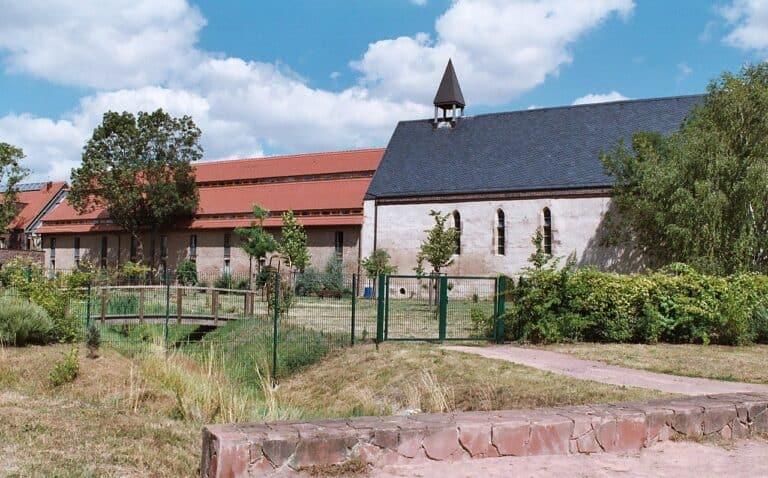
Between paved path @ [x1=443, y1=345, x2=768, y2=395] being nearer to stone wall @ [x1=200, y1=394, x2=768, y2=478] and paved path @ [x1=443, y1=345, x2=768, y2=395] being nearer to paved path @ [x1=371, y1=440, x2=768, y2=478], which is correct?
stone wall @ [x1=200, y1=394, x2=768, y2=478]

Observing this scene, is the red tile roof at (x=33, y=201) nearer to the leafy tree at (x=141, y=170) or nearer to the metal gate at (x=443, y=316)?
the leafy tree at (x=141, y=170)

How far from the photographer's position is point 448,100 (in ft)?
152

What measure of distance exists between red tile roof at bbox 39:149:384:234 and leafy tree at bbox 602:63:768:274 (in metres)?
21.6

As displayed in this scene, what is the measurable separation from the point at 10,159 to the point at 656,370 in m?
54.6

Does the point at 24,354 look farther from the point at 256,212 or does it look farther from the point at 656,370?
the point at 256,212

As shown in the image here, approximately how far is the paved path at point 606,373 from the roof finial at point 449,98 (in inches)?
1227

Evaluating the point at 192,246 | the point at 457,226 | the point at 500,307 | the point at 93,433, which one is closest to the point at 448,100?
the point at 457,226

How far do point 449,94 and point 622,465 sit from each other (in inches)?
1631

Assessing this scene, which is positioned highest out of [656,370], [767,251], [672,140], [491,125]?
[491,125]

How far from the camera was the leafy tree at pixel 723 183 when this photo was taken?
25156mm

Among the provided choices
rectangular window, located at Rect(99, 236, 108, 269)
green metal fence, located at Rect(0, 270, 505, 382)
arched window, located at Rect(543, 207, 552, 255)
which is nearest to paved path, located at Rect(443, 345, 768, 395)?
green metal fence, located at Rect(0, 270, 505, 382)

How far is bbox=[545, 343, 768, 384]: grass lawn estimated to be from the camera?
13703mm

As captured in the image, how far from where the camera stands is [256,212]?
46125 mm

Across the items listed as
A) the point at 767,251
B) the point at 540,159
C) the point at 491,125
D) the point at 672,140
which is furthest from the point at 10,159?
the point at 767,251
